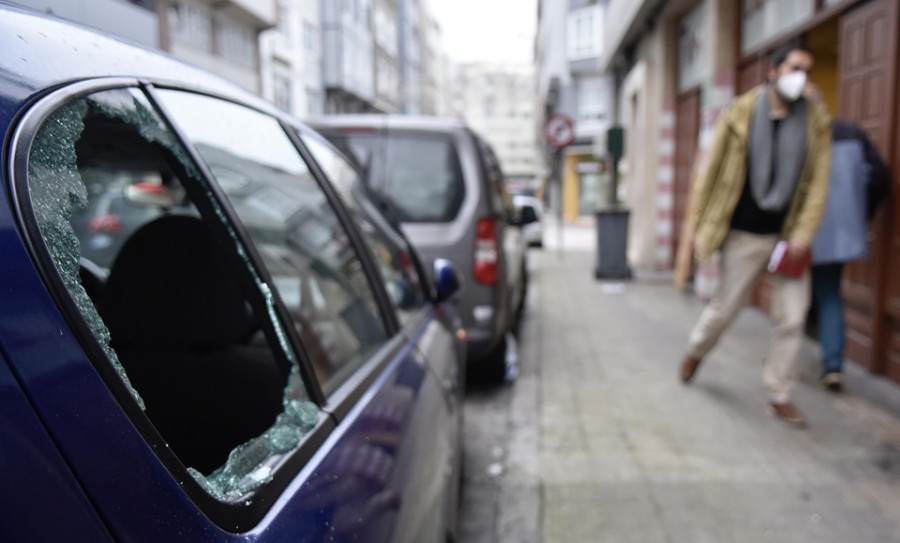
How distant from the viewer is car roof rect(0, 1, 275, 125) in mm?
899

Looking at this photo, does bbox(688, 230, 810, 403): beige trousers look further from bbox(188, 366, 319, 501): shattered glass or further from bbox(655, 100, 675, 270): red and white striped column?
bbox(655, 100, 675, 270): red and white striped column

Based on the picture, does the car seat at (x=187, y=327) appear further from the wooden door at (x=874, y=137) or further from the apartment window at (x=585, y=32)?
the apartment window at (x=585, y=32)

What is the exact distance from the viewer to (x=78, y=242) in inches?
39.7

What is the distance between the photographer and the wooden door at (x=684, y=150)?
10859 mm

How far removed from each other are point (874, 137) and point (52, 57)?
17.7 ft

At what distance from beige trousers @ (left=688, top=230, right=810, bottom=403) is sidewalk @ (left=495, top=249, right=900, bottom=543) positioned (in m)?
0.32

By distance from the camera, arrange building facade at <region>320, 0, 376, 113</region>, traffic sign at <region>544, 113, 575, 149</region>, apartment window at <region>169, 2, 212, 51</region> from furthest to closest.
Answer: building facade at <region>320, 0, 376, 113</region> → apartment window at <region>169, 2, 212, 51</region> → traffic sign at <region>544, 113, 575, 149</region>

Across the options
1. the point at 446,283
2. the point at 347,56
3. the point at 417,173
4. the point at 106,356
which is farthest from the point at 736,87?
the point at 347,56

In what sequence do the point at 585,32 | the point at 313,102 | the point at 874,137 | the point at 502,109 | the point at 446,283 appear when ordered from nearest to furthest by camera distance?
the point at 446,283
the point at 874,137
the point at 313,102
the point at 585,32
the point at 502,109

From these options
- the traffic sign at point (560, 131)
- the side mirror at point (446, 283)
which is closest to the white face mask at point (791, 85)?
the side mirror at point (446, 283)

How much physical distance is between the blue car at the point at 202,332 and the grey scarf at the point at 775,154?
2282 mm

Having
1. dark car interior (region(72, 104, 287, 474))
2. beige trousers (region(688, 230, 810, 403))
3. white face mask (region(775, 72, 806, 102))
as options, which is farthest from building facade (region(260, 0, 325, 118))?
dark car interior (region(72, 104, 287, 474))

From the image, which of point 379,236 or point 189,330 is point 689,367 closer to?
point 379,236

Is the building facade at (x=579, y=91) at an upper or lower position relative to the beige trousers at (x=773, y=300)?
upper
